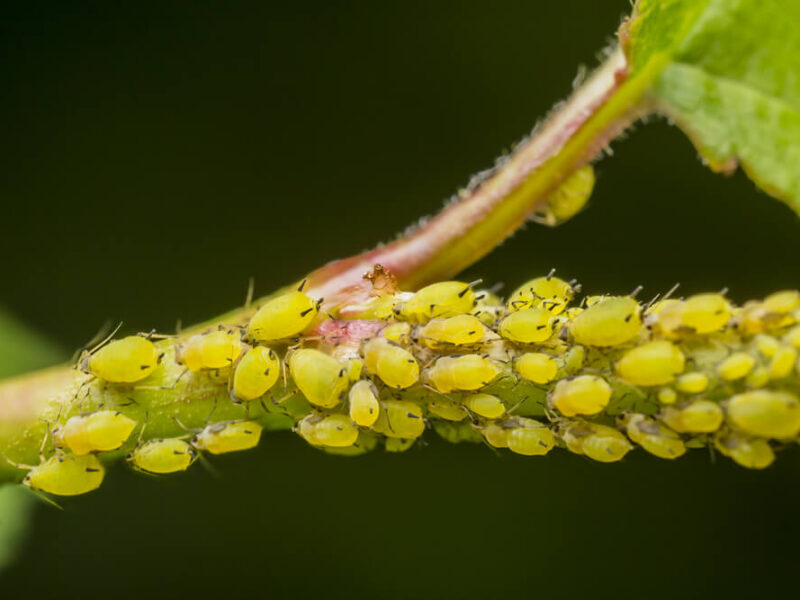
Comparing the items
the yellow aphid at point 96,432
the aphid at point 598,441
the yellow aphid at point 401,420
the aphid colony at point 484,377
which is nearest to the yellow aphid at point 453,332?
the aphid colony at point 484,377

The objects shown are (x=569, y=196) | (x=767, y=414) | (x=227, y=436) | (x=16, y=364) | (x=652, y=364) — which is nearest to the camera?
(x=767, y=414)

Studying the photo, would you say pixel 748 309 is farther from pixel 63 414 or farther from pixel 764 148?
pixel 63 414

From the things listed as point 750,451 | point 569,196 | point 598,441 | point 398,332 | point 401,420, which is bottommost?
point 750,451

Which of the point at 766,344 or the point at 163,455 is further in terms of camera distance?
the point at 163,455

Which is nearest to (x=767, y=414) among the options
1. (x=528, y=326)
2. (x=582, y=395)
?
(x=582, y=395)

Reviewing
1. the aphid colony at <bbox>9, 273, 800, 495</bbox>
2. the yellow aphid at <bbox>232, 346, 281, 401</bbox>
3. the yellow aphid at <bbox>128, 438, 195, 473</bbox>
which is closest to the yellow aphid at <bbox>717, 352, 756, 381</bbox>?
the aphid colony at <bbox>9, 273, 800, 495</bbox>

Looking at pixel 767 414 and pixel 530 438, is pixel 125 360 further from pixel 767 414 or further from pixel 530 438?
pixel 767 414
